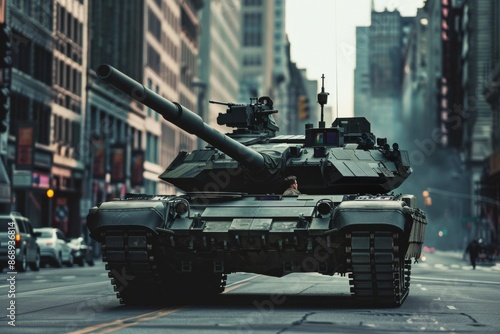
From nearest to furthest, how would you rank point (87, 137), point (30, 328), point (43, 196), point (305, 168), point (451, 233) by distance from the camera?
point (30, 328)
point (305, 168)
point (43, 196)
point (87, 137)
point (451, 233)

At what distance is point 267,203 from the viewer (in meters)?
19.8

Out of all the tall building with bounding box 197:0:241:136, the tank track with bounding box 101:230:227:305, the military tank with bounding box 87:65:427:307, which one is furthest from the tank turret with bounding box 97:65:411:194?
the tall building with bounding box 197:0:241:136

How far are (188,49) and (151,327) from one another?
10773 centimetres

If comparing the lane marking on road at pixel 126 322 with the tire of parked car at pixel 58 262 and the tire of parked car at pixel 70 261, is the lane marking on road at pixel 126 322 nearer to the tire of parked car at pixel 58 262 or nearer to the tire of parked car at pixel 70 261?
the tire of parked car at pixel 58 262

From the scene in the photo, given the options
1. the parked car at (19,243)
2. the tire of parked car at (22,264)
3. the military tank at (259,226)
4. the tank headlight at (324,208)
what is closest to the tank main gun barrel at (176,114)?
the military tank at (259,226)

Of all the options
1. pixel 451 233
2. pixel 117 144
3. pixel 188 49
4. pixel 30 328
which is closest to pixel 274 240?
pixel 30 328

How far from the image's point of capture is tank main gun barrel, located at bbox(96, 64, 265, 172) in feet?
55.9

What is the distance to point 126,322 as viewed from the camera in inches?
627

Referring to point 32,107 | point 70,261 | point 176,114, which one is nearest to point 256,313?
point 176,114

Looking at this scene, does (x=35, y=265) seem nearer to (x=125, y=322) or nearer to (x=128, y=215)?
(x=128, y=215)

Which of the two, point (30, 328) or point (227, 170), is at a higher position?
point (227, 170)

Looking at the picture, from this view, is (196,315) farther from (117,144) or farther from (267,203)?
(117,144)

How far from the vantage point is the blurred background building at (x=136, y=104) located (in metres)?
61.6

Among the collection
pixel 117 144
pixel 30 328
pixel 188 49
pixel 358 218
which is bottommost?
pixel 30 328
